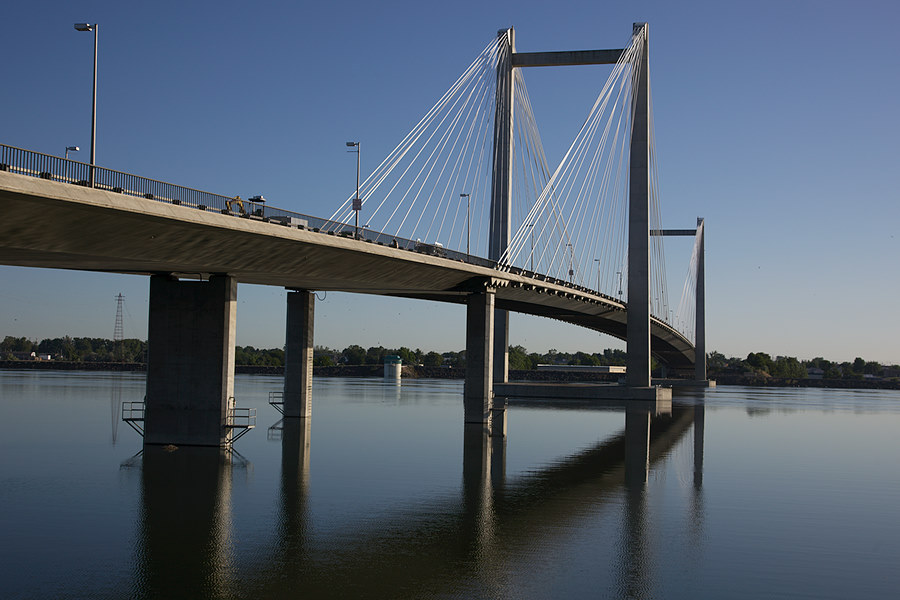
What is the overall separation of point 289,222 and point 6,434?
60.0 feet

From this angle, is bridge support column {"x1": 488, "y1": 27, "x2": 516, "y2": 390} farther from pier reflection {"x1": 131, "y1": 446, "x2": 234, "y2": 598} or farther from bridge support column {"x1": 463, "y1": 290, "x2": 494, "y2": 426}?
pier reflection {"x1": 131, "y1": 446, "x2": 234, "y2": 598}

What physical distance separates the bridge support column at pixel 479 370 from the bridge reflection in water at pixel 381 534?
17.5m

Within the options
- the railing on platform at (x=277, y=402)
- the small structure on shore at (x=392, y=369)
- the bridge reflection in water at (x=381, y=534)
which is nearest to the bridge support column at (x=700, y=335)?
the small structure on shore at (x=392, y=369)

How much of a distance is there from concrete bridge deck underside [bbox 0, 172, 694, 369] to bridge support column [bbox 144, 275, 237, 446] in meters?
0.94

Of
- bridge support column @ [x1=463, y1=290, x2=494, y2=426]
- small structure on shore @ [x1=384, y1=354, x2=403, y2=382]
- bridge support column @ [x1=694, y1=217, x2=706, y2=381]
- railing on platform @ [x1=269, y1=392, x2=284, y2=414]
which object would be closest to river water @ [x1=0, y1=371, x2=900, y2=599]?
bridge support column @ [x1=463, y1=290, x2=494, y2=426]

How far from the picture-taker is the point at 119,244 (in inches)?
1211

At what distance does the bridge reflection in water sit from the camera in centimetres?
1658

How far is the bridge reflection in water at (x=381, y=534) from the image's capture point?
54.4ft

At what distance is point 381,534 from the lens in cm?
2097

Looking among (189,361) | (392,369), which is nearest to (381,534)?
(189,361)

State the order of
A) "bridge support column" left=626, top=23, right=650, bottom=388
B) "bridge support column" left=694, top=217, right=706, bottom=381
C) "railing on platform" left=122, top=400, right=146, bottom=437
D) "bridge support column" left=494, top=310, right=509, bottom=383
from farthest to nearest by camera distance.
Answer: "bridge support column" left=694, top=217, right=706, bottom=381, "bridge support column" left=494, top=310, right=509, bottom=383, "bridge support column" left=626, top=23, right=650, bottom=388, "railing on platform" left=122, top=400, right=146, bottom=437

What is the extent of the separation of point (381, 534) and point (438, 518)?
2697mm

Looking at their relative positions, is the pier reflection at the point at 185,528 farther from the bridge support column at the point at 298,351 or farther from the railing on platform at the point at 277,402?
the railing on platform at the point at 277,402

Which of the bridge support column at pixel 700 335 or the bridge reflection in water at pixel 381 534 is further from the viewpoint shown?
the bridge support column at pixel 700 335
